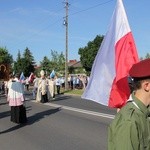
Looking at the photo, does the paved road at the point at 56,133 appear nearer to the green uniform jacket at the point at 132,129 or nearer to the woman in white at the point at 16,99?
the woman in white at the point at 16,99

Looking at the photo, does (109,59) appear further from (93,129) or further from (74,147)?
(93,129)

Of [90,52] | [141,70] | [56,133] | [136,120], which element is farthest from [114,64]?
[90,52]

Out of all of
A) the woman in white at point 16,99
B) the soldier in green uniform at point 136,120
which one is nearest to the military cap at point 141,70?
the soldier in green uniform at point 136,120

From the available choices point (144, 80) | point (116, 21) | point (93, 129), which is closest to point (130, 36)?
point (116, 21)

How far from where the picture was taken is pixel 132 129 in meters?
2.50

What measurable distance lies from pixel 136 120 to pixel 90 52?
7675 centimetres

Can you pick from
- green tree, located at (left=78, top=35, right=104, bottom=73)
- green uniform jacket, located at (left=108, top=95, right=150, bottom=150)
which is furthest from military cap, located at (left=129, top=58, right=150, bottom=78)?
green tree, located at (left=78, top=35, right=104, bottom=73)

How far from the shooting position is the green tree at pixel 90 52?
78500 mm

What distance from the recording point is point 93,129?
1266 centimetres

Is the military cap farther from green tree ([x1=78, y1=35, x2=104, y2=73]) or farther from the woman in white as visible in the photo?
green tree ([x1=78, y1=35, x2=104, y2=73])

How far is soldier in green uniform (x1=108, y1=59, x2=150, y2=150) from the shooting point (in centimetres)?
249

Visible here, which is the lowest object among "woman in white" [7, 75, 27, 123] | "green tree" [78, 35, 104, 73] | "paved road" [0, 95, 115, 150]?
"paved road" [0, 95, 115, 150]

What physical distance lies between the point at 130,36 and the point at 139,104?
210 cm

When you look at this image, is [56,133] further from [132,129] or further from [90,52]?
[90,52]
